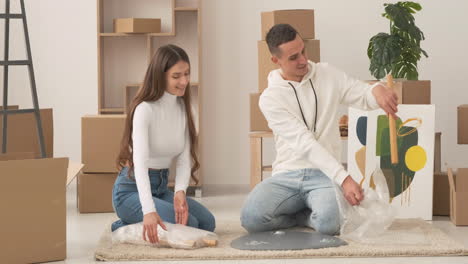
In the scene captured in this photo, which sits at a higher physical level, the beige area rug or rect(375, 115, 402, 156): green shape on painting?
rect(375, 115, 402, 156): green shape on painting

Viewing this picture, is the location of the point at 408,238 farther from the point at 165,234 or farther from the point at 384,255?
the point at 165,234

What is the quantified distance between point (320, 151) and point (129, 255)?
2.97 ft

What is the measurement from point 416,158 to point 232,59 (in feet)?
5.48

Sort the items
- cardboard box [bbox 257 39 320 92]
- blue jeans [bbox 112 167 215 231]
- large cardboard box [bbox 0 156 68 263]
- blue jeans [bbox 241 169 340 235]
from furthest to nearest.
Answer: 1. cardboard box [bbox 257 39 320 92]
2. blue jeans [bbox 241 169 340 235]
3. blue jeans [bbox 112 167 215 231]
4. large cardboard box [bbox 0 156 68 263]

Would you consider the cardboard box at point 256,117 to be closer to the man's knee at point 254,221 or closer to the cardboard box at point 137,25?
the cardboard box at point 137,25

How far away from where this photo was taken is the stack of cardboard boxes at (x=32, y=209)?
3.21 metres

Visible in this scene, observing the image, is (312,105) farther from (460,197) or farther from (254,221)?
(460,197)

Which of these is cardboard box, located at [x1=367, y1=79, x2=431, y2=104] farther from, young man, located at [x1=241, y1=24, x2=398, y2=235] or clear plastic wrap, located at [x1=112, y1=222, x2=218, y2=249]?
clear plastic wrap, located at [x1=112, y1=222, x2=218, y2=249]

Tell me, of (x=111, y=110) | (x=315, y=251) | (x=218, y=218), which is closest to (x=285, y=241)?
(x=315, y=251)

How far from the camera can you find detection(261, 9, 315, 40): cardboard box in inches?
189

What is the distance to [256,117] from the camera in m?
4.95

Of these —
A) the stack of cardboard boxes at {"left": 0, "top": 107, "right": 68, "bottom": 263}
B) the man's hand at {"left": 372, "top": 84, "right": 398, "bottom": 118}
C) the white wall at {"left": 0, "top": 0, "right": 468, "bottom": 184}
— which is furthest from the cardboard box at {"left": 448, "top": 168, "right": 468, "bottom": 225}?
the stack of cardboard boxes at {"left": 0, "top": 107, "right": 68, "bottom": 263}

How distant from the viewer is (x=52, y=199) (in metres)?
3.33

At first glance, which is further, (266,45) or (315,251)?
(266,45)
